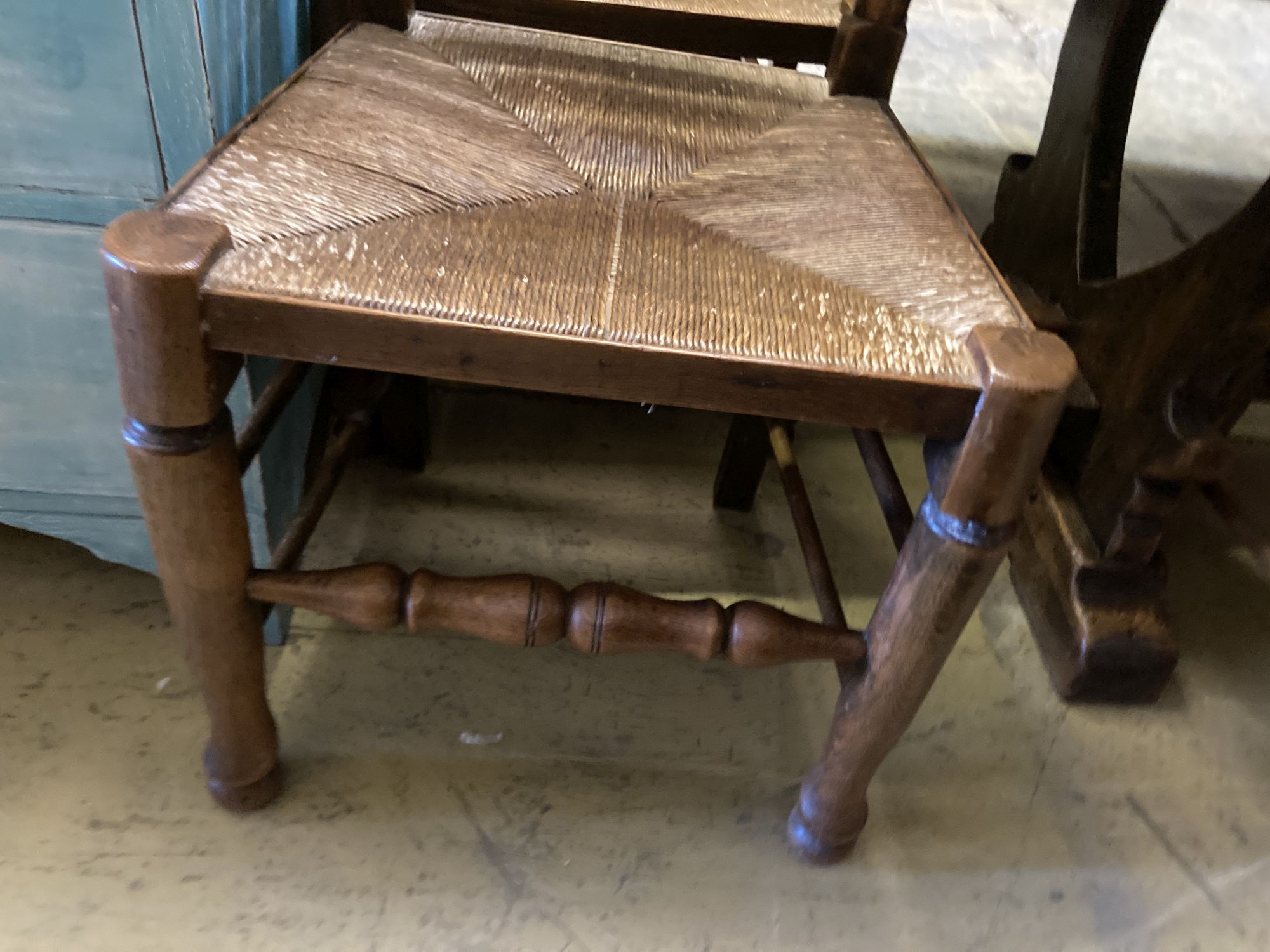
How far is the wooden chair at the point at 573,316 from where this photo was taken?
48 cm

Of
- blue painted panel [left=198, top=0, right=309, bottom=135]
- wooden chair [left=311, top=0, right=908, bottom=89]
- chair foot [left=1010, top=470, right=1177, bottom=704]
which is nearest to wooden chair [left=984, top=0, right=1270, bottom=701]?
chair foot [left=1010, top=470, right=1177, bottom=704]

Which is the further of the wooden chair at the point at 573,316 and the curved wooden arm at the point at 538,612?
the curved wooden arm at the point at 538,612

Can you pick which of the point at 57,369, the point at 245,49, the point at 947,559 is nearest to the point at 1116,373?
the point at 947,559

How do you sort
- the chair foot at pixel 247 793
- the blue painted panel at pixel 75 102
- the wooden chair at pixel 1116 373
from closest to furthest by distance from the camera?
1. the blue painted panel at pixel 75 102
2. the chair foot at pixel 247 793
3. the wooden chair at pixel 1116 373

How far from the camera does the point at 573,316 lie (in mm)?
482

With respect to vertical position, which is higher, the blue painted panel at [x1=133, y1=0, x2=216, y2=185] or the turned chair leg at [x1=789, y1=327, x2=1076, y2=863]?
the blue painted panel at [x1=133, y1=0, x2=216, y2=185]

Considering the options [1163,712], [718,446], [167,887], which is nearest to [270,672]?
[167,887]

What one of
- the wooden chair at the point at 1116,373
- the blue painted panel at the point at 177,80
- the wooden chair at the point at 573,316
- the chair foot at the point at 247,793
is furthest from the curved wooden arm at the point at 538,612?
the wooden chair at the point at 1116,373

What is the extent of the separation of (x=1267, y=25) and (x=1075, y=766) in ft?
8.20

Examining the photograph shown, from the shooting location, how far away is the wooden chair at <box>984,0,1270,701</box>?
825mm

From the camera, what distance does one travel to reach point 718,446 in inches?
45.8

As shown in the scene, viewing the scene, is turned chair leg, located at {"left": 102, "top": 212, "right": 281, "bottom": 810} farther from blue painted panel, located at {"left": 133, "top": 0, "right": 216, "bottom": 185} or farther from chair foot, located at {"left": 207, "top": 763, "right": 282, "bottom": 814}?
blue painted panel, located at {"left": 133, "top": 0, "right": 216, "bottom": 185}

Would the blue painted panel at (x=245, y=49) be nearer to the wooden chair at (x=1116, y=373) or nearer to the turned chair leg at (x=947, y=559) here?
the turned chair leg at (x=947, y=559)

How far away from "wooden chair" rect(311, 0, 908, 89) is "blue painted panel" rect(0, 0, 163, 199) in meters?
0.22
